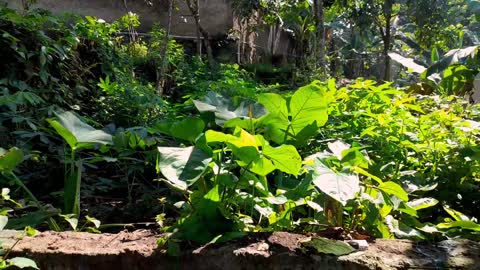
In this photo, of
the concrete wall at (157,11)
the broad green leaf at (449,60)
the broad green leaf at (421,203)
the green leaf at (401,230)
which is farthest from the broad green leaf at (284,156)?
the concrete wall at (157,11)

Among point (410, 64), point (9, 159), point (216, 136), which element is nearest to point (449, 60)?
point (410, 64)

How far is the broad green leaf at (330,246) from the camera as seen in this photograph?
1484 millimetres

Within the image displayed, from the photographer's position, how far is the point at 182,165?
5.14 ft

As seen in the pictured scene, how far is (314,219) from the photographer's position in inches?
68.7

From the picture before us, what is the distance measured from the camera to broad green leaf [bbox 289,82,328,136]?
6.31 feet

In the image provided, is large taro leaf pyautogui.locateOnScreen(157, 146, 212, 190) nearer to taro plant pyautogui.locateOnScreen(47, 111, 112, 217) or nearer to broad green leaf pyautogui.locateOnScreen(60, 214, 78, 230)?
taro plant pyautogui.locateOnScreen(47, 111, 112, 217)

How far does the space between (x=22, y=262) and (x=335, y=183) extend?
3.31ft

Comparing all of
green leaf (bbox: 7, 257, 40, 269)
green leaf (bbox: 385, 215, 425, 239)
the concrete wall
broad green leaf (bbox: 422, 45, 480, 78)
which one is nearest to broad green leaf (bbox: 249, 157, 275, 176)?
green leaf (bbox: 385, 215, 425, 239)

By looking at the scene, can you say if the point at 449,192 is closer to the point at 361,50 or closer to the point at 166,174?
the point at 166,174

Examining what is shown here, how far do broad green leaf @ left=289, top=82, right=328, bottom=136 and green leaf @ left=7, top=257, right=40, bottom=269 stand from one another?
1098 mm

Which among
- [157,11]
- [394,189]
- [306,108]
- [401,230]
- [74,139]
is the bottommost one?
[401,230]

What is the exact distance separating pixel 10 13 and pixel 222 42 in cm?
836

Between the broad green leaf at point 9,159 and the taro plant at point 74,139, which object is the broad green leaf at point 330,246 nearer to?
the taro plant at point 74,139

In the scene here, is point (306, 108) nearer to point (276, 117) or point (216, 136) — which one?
point (276, 117)
